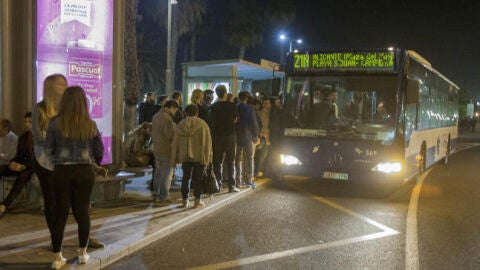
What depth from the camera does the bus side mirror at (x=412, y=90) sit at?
1014 centimetres

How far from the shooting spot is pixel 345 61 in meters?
10.6

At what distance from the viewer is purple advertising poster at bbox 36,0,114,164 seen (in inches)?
319

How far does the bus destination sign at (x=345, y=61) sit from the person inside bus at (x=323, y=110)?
0.54 m

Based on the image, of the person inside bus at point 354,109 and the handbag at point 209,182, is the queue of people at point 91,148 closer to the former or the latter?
the handbag at point 209,182

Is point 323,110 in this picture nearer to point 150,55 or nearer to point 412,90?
point 412,90

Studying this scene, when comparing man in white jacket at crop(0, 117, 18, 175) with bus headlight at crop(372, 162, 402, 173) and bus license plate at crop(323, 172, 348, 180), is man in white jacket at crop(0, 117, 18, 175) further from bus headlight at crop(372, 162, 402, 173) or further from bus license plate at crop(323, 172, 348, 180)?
bus headlight at crop(372, 162, 402, 173)

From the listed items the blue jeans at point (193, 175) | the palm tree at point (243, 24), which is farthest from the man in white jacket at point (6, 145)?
the palm tree at point (243, 24)

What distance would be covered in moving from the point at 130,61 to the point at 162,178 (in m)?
5.40

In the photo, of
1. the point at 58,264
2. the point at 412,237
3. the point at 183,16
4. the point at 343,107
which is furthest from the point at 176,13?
the point at 58,264

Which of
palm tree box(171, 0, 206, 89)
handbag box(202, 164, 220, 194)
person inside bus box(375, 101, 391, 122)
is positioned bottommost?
handbag box(202, 164, 220, 194)

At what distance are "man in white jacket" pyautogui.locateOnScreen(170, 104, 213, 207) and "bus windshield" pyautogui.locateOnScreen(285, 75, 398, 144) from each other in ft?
9.78

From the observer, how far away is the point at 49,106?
5344 millimetres

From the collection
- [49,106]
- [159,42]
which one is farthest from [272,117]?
[159,42]

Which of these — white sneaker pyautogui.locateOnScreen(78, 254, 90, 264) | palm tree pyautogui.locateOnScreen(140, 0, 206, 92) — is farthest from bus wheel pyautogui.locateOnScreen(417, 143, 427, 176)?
palm tree pyautogui.locateOnScreen(140, 0, 206, 92)
